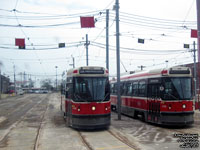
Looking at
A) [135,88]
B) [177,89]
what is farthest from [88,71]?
[135,88]

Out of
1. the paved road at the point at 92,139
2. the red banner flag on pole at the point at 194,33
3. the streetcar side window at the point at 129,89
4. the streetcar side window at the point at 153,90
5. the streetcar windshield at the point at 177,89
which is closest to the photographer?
the paved road at the point at 92,139

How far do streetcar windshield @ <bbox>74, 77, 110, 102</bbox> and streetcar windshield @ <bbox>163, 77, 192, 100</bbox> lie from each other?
10.1 feet

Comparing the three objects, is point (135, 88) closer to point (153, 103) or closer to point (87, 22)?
point (153, 103)

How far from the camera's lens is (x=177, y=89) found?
519 inches

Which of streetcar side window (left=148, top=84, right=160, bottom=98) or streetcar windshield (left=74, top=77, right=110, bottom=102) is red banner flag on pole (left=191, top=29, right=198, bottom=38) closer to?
streetcar side window (left=148, top=84, right=160, bottom=98)

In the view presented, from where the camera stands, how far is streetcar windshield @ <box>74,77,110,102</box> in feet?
40.8

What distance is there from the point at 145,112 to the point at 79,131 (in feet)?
14.4

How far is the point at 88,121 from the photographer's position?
12242 mm

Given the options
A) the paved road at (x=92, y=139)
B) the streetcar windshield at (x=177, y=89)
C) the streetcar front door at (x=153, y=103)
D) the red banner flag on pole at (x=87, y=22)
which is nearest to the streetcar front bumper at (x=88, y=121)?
the paved road at (x=92, y=139)

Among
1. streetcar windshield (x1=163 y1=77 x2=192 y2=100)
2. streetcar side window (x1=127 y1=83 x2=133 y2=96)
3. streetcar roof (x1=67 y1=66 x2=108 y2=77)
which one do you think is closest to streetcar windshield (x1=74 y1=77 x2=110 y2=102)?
streetcar roof (x1=67 y1=66 x2=108 y2=77)

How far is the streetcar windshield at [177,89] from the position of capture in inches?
516

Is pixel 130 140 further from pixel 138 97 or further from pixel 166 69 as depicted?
pixel 138 97

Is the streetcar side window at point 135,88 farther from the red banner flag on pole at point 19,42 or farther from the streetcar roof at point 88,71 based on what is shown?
the red banner flag on pole at point 19,42

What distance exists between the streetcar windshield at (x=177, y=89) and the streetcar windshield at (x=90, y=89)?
3.07 metres
